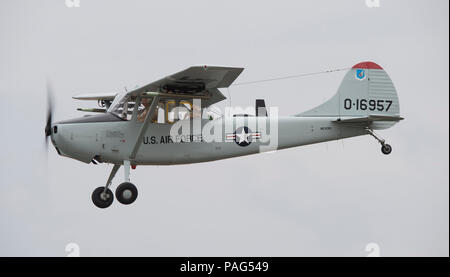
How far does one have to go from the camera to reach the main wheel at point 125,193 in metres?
20.0

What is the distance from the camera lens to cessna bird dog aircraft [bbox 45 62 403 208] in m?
19.8

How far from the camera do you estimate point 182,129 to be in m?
20.3

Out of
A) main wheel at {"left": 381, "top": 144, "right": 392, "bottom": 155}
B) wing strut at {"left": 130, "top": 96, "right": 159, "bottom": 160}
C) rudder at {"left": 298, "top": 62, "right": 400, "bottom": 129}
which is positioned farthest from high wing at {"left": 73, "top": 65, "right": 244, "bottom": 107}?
main wheel at {"left": 381, "top": 144, "right": 392, "bottom": 155}

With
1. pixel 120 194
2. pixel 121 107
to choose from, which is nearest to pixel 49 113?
pixel 121 107

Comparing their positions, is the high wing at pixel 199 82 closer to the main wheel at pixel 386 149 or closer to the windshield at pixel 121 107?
the windshield at pixel 121 107

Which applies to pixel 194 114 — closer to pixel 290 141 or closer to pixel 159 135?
pixel 159 135

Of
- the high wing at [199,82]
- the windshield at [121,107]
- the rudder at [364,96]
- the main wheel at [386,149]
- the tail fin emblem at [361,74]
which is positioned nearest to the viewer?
the high wing at [199,82]

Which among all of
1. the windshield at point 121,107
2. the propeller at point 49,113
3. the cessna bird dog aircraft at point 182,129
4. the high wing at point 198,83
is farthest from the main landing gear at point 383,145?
the propeller at point 49,113

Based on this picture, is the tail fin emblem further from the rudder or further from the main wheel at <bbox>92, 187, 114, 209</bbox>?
the main wheel at <bbox>92, 187, 114, 209</bbox>

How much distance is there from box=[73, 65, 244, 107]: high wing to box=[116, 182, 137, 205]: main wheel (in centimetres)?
188

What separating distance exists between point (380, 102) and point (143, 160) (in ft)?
18.1

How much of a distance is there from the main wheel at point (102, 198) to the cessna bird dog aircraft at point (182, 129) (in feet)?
0.07

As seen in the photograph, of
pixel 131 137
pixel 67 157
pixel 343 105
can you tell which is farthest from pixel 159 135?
pixel 343 105

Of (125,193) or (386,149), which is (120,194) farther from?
(386,149)
